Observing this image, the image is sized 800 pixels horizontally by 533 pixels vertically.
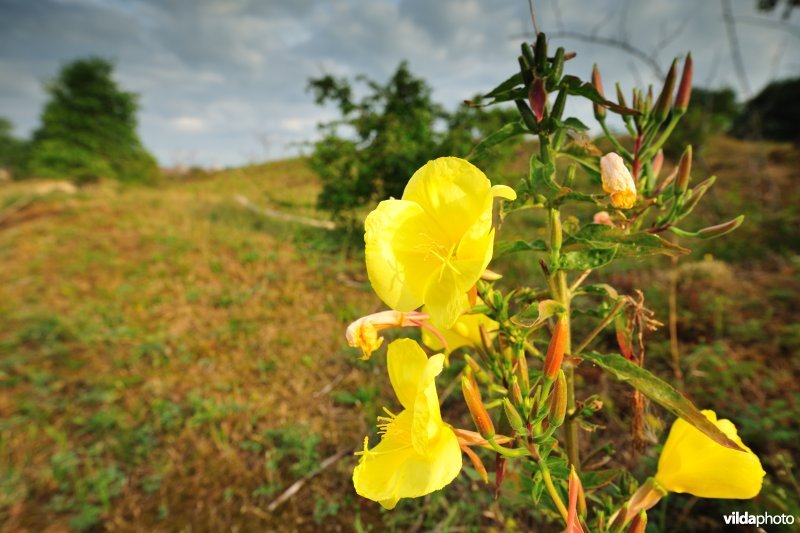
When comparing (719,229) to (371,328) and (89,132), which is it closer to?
(371,328)

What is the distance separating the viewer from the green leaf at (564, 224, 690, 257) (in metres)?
0.73

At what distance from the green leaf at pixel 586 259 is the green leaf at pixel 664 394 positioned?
0.18 meters

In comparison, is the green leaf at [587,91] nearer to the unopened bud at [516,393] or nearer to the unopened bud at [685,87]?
the unopened bud at [685,87]

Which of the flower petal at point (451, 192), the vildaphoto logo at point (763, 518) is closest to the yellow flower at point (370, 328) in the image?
the flower petal at point (451, 192)

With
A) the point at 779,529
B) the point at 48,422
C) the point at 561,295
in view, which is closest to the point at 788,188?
the point at 779,529

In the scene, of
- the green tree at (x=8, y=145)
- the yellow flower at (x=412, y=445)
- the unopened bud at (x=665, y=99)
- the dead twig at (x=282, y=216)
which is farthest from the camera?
the green tree at (x=8, y=145)

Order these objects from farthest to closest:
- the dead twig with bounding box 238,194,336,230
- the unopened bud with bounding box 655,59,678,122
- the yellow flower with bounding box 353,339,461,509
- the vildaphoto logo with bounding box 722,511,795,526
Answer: the dead twig with bounding box 238,194,336,230
the vildaphoto logo with bounding box 722,511,795,526
the unopened bud with bounding box 655,59,678,122
the yellow flower with bounding box 353,339,461,509

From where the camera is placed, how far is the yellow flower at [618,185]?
729 millimetres

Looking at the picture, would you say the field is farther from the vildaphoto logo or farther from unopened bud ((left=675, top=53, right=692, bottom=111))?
unopened bud ((left=675, top=53, right=692, bottom=111))

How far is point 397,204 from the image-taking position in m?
0.74

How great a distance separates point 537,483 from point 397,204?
0.54 meters

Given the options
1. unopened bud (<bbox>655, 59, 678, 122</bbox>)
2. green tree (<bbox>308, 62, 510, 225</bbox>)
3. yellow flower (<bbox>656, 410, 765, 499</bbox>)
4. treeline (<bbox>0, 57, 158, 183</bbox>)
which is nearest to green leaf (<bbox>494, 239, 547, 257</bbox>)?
unopened bud (<bbox>655, 59, 678, 122</bbox>)

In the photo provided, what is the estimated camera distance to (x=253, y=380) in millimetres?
3242

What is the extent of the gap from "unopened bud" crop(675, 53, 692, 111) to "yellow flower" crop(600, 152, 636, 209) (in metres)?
0.35
